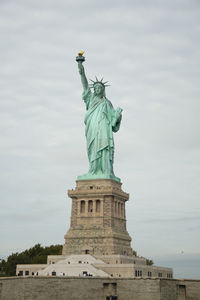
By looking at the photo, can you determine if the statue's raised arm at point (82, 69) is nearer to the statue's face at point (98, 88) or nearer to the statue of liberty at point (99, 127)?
the statue of liberty at point (99, 127)

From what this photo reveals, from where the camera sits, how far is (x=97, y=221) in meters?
54.2

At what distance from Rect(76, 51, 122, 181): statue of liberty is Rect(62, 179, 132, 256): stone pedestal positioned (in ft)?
5.11

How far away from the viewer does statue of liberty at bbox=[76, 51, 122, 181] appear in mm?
56406

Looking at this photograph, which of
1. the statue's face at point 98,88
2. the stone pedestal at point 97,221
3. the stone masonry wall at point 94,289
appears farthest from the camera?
the statue's face at point 98,88

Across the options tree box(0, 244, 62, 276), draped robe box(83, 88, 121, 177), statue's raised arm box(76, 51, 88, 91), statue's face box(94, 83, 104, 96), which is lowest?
tree box(0, 244, 62, 276)

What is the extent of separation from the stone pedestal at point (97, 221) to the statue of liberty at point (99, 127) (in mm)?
1556

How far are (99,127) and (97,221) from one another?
9929 millimetres

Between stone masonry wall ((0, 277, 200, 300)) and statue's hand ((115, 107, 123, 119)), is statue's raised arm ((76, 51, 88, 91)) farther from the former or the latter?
stone masonry wall ((0, 277, 200, 300))

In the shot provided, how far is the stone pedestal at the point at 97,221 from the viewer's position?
52.7 m

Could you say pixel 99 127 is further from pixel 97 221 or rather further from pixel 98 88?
pixel 97 221

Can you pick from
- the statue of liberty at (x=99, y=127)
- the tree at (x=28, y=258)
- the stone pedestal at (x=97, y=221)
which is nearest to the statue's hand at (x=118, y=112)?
the statue of liberty at (x=99, y=127)

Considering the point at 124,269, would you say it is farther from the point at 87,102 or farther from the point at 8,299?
the point at 87,102

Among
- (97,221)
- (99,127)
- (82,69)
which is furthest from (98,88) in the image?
→ (97,221)

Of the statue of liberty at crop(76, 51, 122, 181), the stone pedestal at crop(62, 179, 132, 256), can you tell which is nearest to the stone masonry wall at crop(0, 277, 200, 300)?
the stone pedestal at crop(62, 179, 132, 256)
